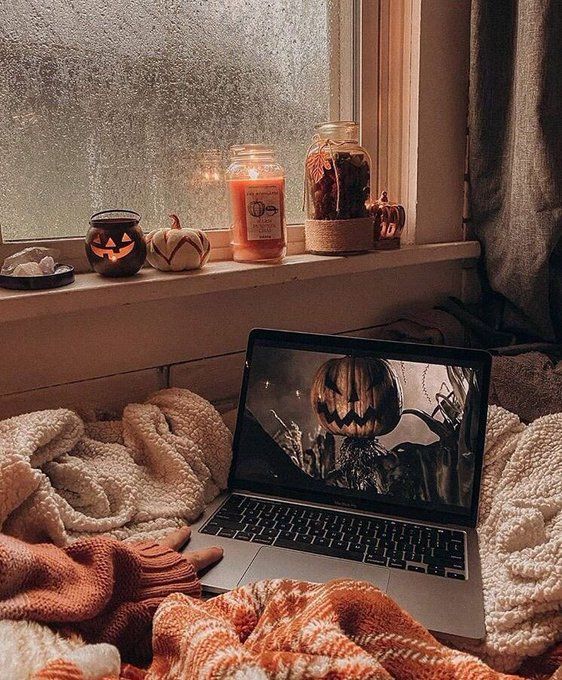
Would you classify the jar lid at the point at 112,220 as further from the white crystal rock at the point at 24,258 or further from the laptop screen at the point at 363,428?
the laptop screen at the point at 363,428

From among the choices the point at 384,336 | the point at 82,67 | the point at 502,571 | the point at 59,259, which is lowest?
the point at 502,571

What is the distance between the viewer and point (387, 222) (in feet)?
4.00

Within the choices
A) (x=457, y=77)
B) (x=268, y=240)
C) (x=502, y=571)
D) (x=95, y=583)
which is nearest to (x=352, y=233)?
(x=268, y=240)

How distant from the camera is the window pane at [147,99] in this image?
3.24 feet

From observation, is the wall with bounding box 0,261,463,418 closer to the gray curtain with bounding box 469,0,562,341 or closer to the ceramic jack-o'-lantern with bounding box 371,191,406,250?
the ceramic jack-o'-lantern with bounding box 371,191,406,250

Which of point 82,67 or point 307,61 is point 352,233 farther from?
point 82,67

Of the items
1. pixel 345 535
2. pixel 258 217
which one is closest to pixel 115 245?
pixel 258 217

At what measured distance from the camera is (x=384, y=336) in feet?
4.20

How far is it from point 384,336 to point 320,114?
1.42 ft

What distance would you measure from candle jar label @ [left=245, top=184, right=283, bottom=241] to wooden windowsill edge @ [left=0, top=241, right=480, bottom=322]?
0.05 metres

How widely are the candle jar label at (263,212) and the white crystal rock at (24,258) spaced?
31 centimetres

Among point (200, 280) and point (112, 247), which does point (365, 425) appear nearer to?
point (200, 280)

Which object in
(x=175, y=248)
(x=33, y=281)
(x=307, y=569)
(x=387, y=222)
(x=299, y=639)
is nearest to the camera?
(x=299, y=639)

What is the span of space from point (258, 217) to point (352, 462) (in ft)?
1.38
